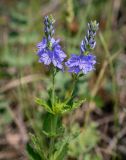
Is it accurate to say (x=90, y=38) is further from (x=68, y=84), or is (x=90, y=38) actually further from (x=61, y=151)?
(x=68, y=84)

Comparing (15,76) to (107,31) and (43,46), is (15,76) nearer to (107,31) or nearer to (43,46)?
(107,31)

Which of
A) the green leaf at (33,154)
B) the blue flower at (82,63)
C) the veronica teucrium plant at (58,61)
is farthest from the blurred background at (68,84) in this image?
the blue flower at (82,63)

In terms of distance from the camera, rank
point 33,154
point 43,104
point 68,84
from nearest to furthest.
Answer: point 43,104, point 33,154, point 68,84

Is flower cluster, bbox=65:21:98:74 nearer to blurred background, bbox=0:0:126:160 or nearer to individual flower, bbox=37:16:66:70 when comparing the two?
individual flower, bbox=37:16:66:70

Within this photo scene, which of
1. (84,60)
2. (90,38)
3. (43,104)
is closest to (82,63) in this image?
(84,60)

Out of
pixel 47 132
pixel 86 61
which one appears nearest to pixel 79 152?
pixel 47 132

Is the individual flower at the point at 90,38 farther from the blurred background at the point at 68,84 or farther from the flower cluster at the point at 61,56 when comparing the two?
the blurred background at the point at 68,84
